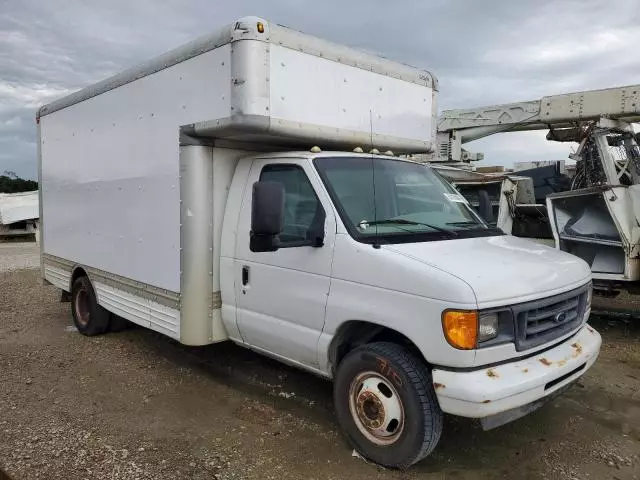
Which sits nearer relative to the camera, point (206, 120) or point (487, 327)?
point (487, 327)

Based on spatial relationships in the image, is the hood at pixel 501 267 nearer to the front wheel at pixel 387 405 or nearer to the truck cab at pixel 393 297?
the truck cab at pixel 393 297

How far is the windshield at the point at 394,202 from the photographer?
13.0 ft

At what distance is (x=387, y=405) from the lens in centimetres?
361

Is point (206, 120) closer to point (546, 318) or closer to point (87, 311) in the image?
point (546, 318)

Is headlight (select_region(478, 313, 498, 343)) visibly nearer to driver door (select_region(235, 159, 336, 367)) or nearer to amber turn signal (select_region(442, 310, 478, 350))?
amber turn signal (select_region(442, 310, 478, 350))

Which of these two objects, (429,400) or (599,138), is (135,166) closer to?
(429,400)

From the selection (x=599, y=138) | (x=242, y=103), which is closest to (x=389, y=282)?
(x=242, y=103)

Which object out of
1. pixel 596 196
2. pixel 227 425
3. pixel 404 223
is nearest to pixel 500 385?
pixel 404 223

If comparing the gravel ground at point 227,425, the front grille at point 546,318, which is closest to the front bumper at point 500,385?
the front grille at point 546,318

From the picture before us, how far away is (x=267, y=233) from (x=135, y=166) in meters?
2.50

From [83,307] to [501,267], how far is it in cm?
551

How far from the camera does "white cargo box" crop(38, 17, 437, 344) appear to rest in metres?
4.28

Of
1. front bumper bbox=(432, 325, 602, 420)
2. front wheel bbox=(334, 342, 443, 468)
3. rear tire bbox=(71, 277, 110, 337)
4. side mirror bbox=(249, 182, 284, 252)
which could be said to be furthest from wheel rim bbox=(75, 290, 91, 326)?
front bumper bbox=(432, 325, 602, 420)

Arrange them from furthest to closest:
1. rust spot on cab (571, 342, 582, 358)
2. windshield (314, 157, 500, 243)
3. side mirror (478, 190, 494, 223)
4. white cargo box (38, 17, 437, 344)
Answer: side mirror (478, 190, 494, 223) → white cargo box (38, 17, 437, 344) → windshield (314, 157, 500, 243) → rust spot on cab (571, 342, 582, 358)
